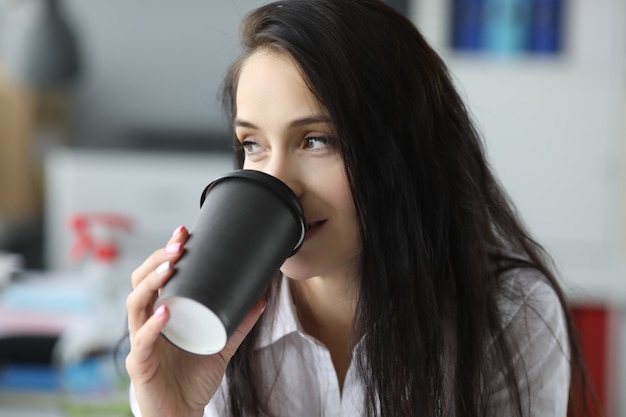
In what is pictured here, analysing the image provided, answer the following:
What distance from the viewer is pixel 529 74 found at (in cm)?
296

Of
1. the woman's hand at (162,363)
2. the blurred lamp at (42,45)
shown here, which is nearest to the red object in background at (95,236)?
the woman's hand at (162,363)

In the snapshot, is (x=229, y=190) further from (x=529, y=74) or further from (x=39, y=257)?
(x=39, y=257)

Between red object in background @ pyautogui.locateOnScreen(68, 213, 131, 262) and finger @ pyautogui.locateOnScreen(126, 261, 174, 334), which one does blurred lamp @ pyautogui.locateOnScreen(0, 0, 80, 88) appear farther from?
finger @ pyautogui.locateOnScreen(126, 261, 174, 334)

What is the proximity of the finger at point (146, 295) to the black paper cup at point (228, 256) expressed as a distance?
23 mm

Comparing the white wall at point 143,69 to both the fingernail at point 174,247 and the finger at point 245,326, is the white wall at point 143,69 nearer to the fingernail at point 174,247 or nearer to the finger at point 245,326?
the finger at point 245,326

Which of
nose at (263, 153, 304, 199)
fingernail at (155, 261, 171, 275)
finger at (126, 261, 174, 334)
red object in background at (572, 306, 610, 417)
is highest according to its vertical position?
nose at (263, 153, 304, 199)

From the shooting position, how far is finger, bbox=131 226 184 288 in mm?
833

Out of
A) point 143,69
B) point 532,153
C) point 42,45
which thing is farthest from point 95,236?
point 143,69

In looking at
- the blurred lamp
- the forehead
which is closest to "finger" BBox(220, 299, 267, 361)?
the forehead

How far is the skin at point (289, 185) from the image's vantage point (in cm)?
93

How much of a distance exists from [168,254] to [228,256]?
0.30ft

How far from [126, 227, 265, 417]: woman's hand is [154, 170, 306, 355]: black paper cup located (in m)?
0.05

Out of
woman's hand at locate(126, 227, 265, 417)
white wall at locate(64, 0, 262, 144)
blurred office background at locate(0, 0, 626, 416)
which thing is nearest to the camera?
woman's hand at locate(126, 227, 265, 417)

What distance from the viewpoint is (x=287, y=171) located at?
940 mm
